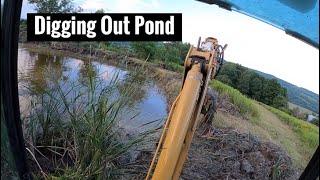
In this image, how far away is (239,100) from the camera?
10047 mm

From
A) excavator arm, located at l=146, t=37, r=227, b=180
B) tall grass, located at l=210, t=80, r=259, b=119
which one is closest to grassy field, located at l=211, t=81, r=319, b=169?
tall grass, located at l=210, t=80, r=259, b=119

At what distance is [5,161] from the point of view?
1.67 metres

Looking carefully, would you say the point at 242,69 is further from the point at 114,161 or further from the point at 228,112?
the point at 114,161

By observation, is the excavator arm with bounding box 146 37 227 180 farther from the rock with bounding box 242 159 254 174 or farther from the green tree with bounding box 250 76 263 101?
the green tree with bounding box 250 76 263 101

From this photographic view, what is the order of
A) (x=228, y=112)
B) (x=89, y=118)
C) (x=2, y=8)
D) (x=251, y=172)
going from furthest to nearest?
(x=228, y=112)
(x=251, y=172)
(x=89, y=118)
(x=2, y=8)

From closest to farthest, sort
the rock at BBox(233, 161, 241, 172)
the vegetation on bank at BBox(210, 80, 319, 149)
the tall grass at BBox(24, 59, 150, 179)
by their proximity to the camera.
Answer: the tall grass at BBox(24, 59, 150, 179) → the rock at BBox(233, 161, 241, 172) → the vegetation on bank at BBox(210, 80, 319, 149)

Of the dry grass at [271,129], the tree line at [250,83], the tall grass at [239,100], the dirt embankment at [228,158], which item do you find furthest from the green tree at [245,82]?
the dirt embankment at [228,158]

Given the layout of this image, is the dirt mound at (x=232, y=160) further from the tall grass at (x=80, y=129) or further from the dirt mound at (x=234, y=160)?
the tall grass at (x=80, y=129)

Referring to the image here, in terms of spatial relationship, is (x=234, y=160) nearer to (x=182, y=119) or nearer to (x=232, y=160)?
(x=232, y=160)

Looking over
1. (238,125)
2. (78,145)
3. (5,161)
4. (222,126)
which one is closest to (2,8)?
(5,161)

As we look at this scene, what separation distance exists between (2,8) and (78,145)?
6.11 feet

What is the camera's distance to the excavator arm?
7.12 feet

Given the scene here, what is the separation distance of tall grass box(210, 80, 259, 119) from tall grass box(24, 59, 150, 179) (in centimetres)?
633

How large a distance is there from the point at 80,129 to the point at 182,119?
1.39 metres
